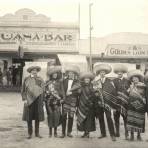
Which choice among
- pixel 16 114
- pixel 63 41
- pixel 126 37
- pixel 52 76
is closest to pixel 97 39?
pixel 126 37

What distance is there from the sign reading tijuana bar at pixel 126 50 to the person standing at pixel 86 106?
25281mm

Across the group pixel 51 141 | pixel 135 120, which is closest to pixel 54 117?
pixel 51 141

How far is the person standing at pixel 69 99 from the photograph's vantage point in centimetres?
1041

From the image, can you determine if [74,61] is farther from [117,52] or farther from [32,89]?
[32,89]

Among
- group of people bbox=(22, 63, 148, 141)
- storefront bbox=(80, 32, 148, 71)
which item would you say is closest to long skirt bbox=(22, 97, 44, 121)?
group of people bbox=(22, 63, 148, 141)

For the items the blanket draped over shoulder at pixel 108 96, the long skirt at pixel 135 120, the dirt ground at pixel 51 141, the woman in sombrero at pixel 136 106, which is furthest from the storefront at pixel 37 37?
the long skirt at pixel 135 120

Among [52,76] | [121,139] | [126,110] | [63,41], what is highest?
[63,41]

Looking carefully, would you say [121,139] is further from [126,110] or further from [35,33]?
[35,33]

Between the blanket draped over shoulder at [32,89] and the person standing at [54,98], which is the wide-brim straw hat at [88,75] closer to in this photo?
the person standing at [54,98]

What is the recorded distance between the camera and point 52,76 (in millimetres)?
10555

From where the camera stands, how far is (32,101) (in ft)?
33.8

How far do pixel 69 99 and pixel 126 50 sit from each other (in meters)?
25.9

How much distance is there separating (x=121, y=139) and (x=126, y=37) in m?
30.7

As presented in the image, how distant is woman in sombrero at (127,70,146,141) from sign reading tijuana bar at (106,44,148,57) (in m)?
25.3
